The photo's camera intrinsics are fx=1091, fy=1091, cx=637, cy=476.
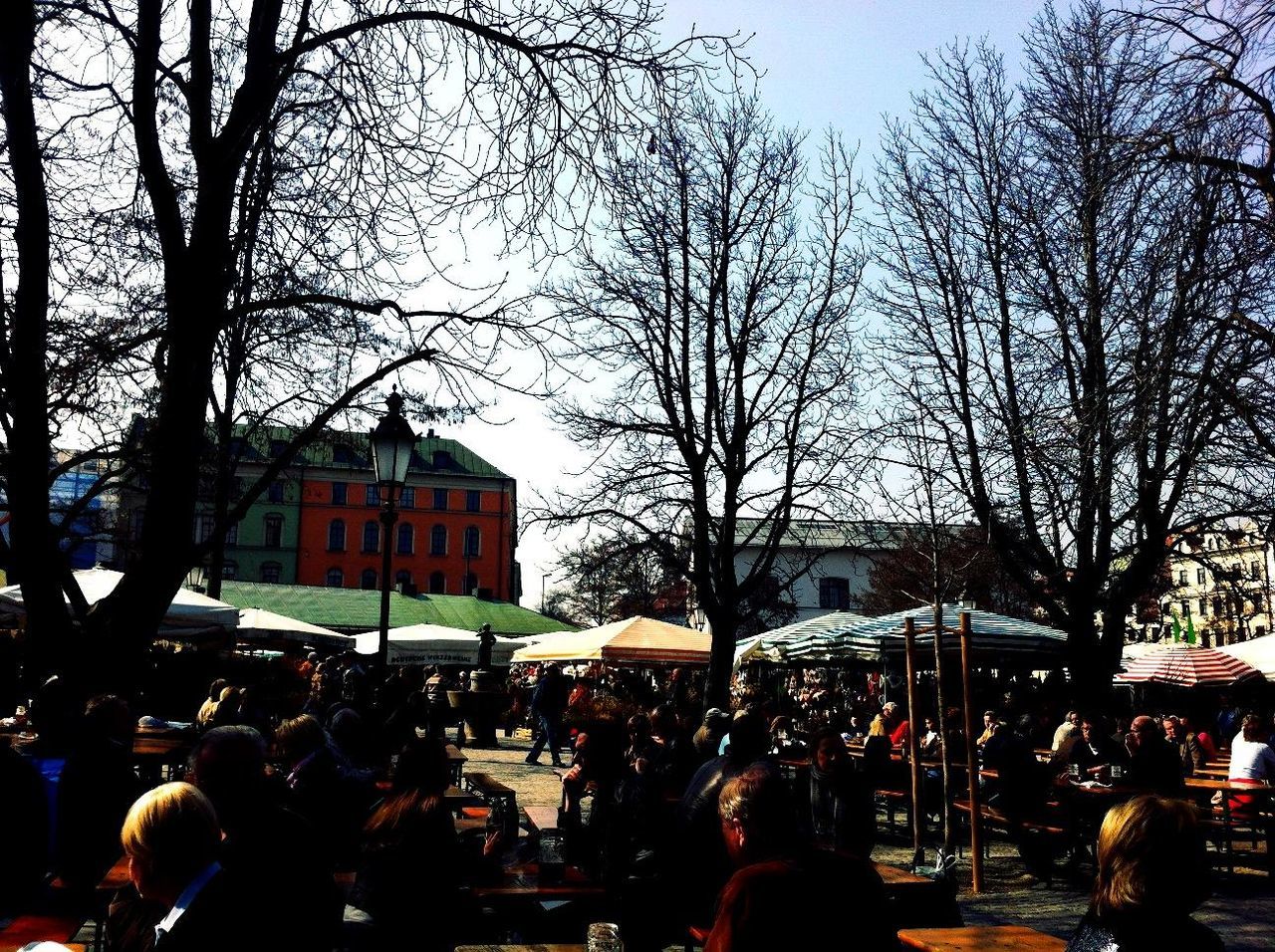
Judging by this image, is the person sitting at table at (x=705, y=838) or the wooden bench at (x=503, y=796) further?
the wooden bench at (x=503, y=796)

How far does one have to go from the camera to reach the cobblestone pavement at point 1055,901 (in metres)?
8.11

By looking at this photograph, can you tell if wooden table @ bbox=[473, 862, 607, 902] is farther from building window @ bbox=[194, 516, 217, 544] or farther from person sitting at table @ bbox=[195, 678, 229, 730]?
building window @ bbox=[194, 516, 217, 544]

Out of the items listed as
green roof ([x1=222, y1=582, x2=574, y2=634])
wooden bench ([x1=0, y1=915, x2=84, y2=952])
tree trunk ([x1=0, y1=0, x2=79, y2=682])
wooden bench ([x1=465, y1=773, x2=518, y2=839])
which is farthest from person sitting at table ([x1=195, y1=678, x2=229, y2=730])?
green roof ([x1=222, y1=582, x2=574, y2=634])

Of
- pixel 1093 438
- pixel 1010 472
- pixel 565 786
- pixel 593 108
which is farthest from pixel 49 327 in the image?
pixel 1010 472

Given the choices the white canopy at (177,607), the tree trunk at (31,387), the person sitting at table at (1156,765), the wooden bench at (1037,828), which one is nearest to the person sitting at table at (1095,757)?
the wooden bench at (1037,828)

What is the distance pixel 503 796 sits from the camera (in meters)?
9.53

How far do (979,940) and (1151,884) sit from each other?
2189 millimetres

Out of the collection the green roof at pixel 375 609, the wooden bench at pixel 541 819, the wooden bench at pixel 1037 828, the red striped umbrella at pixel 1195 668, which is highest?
the green roof at pixel 375 609

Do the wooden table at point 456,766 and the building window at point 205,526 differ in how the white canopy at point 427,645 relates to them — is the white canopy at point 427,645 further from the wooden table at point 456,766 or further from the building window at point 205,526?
the wooden table at point 456,766

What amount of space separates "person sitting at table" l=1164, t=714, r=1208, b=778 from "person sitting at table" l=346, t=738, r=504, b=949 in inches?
513

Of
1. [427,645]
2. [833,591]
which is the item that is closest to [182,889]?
[427,645]

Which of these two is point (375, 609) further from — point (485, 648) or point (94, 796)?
point (94, 796)

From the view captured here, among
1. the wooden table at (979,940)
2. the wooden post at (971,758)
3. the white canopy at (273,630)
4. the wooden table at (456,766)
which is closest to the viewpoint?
the wooden table at (979,940)

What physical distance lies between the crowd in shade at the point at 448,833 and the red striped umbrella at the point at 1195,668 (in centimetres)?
747
